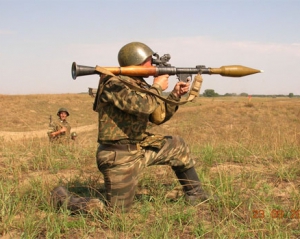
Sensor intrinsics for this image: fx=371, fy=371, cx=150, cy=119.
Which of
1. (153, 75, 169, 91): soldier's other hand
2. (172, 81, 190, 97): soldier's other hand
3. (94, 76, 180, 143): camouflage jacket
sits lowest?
(94, 76, 180, 143): camouflage jacket

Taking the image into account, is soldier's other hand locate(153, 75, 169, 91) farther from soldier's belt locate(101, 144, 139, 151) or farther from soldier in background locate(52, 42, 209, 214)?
soldier's belt locate(101, 144, 139, 151)

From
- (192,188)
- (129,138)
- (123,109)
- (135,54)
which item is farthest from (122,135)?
(192,188)

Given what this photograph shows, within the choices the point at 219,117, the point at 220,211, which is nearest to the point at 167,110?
the point at 220,211

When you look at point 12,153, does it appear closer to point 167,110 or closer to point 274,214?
point 167,110

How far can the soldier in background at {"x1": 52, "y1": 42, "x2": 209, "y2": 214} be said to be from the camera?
3.34 metres

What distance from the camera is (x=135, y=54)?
142 inches

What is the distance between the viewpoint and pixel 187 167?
3.79m

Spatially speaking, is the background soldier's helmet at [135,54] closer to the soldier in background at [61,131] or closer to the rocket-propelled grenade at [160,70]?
the rocket-propelled grenade at [160,70]

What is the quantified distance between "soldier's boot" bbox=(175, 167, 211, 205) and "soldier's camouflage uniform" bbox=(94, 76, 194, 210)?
45cm

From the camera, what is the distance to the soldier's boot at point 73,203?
327 cm

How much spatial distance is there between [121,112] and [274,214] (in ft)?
5.32

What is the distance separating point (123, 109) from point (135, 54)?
64 centimetres

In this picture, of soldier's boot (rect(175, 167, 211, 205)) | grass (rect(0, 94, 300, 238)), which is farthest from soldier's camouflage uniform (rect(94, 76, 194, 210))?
soldier's boot (rect(175, 167, 211, 205))

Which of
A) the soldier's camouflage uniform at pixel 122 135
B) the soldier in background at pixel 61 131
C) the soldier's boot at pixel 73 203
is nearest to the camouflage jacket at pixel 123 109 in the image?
the soldier's camouflage uniform at pixel 122 135
